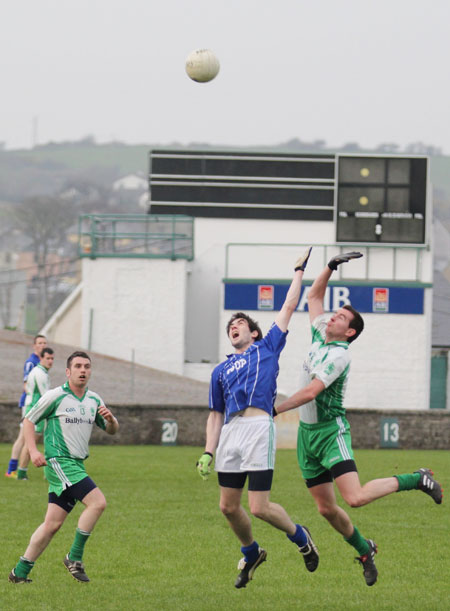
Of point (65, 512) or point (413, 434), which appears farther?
point (413, 434)

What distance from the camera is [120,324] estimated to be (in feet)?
133

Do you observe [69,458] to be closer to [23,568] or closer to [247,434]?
[23,568]

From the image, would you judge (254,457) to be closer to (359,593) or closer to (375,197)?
(359,593)

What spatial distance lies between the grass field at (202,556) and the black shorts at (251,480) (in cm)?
94

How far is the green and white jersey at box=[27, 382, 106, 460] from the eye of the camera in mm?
9797

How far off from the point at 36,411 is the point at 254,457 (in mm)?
1993

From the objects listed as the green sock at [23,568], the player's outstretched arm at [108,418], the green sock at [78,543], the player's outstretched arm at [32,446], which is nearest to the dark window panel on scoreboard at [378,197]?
the player's outstretched arm at [108,418]

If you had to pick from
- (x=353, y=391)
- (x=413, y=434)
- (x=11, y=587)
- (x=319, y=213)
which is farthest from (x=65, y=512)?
(x=319, y=213)

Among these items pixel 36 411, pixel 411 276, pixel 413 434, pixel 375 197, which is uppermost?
pixel 375 197

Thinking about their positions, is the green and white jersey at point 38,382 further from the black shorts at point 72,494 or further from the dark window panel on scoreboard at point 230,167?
the dark window panel on scoreboard at point 230,167

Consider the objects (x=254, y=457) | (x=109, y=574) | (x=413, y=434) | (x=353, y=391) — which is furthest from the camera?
(x=353, y=391)

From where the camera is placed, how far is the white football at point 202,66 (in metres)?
16.8

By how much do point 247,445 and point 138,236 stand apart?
31.6 m

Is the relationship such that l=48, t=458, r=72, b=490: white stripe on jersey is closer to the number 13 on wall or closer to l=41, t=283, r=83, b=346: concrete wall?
the number 13 on wall
